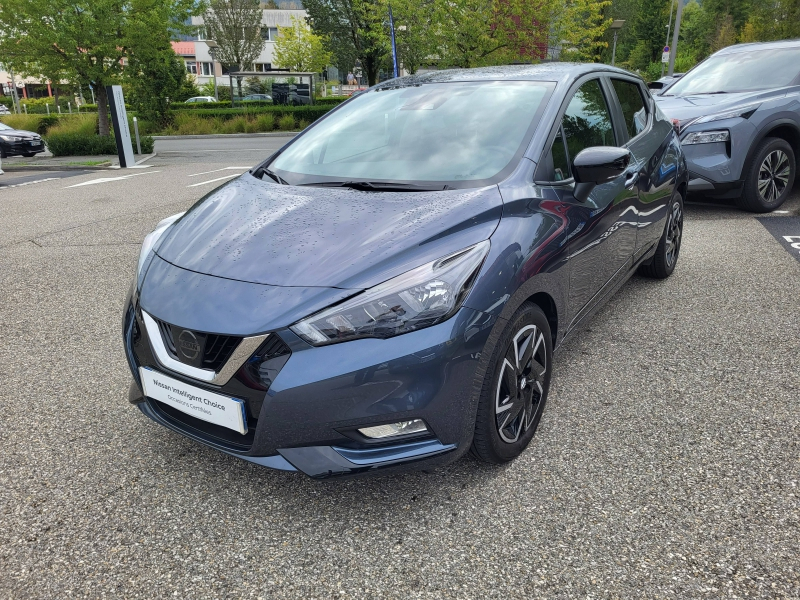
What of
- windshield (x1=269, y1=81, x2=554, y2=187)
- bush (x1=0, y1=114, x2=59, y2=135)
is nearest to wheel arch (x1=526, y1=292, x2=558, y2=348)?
windshield (x1=269, y1=81, x2=554, y2=187)

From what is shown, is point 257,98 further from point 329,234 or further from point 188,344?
point 188,344

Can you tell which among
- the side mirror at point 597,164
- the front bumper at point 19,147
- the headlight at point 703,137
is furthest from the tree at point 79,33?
the side mirror at point 597,164

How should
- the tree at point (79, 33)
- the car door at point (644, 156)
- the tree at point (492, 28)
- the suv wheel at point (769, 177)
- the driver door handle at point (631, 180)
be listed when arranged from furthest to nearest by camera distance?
1. the tree at point (492, 28)
2. the tree at point (79, 33)
3. the suv wheel at point (769, 177)
4. the car door at point (644, 156)
5. the driver door handle at point (631, 180)

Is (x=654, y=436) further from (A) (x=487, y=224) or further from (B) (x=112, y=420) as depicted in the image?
(B) (x=112, y=420)

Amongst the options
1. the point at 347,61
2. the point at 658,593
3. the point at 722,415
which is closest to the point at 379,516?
the point at 658,593

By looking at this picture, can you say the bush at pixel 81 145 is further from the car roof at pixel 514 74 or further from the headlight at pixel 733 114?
the car roof at pixel 514 74

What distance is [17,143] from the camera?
17672 mm

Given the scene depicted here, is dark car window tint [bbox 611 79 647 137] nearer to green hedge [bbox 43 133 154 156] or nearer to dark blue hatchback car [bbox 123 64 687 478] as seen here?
dark blue hatchback car [bbox 123 64 687 478]

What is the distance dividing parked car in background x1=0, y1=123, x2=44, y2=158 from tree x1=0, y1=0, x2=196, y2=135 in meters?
1.77

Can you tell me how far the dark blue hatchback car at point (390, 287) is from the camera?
2031 mm

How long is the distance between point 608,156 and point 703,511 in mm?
1500

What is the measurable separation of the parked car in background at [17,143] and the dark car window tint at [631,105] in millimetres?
18321

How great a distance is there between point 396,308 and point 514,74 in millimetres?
1968

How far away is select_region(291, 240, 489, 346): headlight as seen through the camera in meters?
2.03
